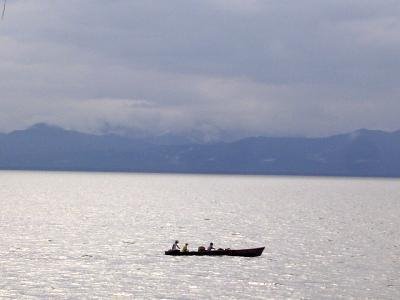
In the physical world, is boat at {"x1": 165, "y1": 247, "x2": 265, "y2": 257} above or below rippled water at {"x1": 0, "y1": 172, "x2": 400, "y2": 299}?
above

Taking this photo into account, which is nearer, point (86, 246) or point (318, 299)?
point (318, 299)

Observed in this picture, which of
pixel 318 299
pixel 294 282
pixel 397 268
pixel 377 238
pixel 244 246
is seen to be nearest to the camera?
pixel 318 299

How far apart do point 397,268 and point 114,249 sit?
4754 cm

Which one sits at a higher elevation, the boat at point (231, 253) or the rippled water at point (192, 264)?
the boat at point (231, 253)

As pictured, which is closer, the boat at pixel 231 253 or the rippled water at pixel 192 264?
the rippled water at pixel 192 264

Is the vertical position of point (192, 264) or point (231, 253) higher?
point (231, 253)

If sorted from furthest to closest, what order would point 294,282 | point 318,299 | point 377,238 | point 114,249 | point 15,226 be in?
1. point 15,226
2. point 377,238
3. point 114,249
4. point 294,282
5. point 318,299

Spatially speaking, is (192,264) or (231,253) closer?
(192,264)

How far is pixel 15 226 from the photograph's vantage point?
172m

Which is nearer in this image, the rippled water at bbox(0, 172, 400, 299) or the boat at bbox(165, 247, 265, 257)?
the rippled water at bbox(0, 172, 400, 299)

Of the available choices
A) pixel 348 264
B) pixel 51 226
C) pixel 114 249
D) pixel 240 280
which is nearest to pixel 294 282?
pixel 240 280

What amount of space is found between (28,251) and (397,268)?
194 ft

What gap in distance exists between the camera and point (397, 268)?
4139 inches

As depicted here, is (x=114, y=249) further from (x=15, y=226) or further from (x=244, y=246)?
(x=15, y=226)
